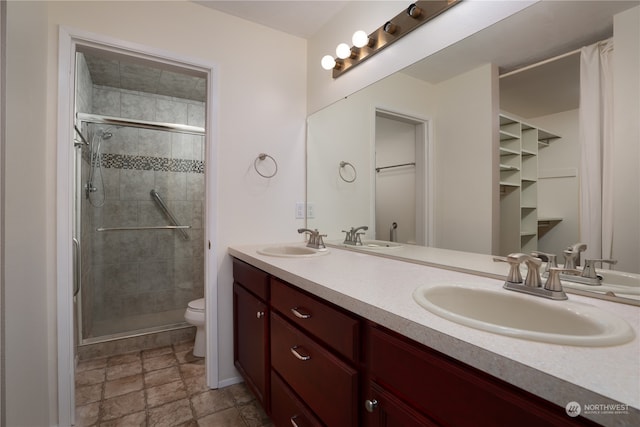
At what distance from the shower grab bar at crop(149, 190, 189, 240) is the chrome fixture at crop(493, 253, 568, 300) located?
125 inches

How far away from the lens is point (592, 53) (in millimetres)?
891

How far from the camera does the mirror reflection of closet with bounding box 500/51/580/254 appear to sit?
3.09ft

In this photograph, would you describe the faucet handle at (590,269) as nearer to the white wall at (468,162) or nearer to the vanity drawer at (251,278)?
the white wall at (468,162)

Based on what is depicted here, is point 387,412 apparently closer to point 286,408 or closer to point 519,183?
point 286,408

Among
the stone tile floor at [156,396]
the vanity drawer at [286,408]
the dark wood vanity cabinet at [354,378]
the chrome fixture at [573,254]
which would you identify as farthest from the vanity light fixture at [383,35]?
the stone tile floor at [156,396]

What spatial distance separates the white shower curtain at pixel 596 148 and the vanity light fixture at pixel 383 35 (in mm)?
623

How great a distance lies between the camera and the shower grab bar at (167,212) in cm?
317

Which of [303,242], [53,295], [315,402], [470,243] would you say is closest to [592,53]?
[470,243]

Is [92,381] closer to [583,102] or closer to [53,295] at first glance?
[53,295]

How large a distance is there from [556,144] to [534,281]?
453 mm

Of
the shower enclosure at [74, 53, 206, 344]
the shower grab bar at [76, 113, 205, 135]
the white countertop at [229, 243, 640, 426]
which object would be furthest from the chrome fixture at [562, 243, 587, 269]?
the shower grab bar at [76, 113, 205, 135]

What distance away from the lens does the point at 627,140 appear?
32.8 inches

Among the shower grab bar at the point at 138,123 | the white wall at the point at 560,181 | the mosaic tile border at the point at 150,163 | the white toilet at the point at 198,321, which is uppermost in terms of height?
the shower grab bar at the point at 138,123

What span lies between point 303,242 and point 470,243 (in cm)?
121
